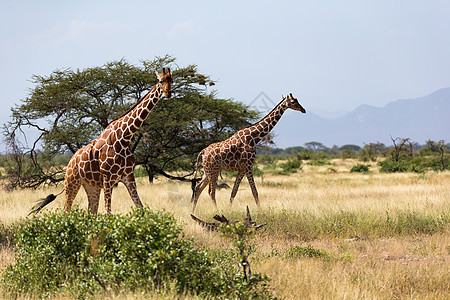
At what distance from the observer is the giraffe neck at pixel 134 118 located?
774 centimetres

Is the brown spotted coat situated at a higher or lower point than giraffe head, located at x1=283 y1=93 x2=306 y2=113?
lower

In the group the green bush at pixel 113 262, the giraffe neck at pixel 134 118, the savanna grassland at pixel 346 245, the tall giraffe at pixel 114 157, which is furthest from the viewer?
the giraffe neck at pixel 134 118

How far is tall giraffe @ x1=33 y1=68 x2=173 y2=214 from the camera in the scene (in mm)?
7605

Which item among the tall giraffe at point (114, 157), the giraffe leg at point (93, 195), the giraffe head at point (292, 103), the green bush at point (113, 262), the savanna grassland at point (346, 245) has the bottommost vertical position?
the savanna grassland at point (346, 245)

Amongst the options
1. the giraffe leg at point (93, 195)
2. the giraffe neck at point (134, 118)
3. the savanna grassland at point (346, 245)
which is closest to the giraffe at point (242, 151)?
the savanna grassland at point (346, 245)

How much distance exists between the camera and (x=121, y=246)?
16.9ft

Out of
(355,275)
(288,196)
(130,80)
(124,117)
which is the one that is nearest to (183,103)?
(130,80)

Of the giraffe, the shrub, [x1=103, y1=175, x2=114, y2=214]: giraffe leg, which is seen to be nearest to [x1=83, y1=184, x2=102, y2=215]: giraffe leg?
[x1=103, y1=175, x2=114, y2=214]: giraffe leg

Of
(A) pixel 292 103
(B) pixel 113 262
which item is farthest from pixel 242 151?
(B) pixel 113 262

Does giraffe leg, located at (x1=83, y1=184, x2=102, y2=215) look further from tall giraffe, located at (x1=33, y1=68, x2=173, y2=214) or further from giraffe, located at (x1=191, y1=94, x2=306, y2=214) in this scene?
giraffe, located at (x1=191, y1=94, x2=306, y2=214)

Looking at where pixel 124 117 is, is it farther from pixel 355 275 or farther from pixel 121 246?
pixel 355 275

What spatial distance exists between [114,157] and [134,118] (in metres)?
0.75

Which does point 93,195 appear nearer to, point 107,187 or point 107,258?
point 107,187

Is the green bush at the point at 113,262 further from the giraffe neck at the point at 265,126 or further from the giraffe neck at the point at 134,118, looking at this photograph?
the giraffe neck at the point at 265,126
